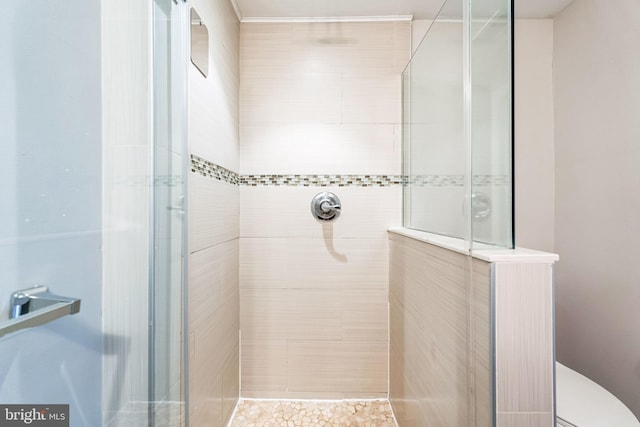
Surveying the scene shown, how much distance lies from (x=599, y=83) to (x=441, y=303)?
1412 mm

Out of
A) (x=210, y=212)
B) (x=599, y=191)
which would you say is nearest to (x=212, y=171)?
(x=210, y=212)

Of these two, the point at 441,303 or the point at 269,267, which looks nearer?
the point at 441,303

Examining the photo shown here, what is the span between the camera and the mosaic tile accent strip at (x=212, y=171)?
1163mm

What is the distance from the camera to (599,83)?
1.51 metres

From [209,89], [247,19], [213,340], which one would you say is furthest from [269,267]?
[247,19]

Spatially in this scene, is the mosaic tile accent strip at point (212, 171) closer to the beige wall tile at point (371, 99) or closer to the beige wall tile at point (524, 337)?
the beige wall tile at point (371, 99)

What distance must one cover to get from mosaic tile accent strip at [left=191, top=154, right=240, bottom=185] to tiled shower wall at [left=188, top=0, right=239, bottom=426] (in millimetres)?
13

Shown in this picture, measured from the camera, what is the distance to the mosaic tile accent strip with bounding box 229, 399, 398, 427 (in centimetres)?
161

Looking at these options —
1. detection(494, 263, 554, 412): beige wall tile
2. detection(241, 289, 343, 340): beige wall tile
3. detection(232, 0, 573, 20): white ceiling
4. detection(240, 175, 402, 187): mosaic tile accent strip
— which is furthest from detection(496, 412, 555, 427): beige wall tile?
detection(232, 0, 573, 20): white ceiling

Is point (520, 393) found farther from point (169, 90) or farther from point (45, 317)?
point (169, 90)

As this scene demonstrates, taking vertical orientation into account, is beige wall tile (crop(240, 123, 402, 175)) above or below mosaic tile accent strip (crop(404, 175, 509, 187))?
above

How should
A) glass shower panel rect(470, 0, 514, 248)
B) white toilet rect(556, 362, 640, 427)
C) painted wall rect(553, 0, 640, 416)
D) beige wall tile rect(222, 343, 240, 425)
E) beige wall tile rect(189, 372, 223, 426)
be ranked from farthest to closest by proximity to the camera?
1. beige wall tile rect(222, 343, 240, 425)
2. painted wall rect(553, 0, 640, 416)
3. beige wall tile rect(189, 372, 223, 426)
4. white toilet rect(556, 362, 640, 427)
5. glass shower panel rect(470, 0, 514, 248)

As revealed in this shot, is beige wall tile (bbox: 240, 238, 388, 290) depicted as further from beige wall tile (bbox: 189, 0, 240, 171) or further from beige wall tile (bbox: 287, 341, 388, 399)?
beige wall tile (bbox: 189, 0, 240, 171)

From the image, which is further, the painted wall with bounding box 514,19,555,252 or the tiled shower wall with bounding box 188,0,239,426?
the painted wall with bounding box 514,19,555,252
